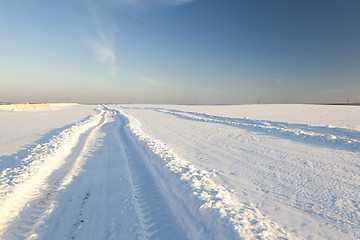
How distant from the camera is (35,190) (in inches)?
186

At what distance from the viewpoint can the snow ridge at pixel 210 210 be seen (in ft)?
10.1

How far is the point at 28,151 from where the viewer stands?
8.16m

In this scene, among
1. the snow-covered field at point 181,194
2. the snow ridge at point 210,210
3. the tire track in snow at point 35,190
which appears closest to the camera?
the snow ridge at point 210,210

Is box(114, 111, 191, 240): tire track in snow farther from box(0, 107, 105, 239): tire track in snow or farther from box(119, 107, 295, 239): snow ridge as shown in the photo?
box(0, 107, 105, 239): tire track in snow

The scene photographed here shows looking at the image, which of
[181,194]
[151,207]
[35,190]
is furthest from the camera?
[35,190]

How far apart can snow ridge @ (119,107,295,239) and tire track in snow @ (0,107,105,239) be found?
2781 millimetres

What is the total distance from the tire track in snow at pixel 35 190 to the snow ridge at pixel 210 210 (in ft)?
9.12

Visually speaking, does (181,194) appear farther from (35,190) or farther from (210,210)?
(35,190)

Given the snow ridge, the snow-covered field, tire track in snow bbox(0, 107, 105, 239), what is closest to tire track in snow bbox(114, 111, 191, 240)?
the snow-covered field

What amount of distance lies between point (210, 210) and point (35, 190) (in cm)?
465

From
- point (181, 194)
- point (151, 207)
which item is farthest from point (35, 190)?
point (181, 194)

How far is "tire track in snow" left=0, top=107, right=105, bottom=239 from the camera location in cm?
348

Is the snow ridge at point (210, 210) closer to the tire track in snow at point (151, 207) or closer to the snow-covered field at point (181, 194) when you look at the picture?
the snow-covered field at point (181, 194)

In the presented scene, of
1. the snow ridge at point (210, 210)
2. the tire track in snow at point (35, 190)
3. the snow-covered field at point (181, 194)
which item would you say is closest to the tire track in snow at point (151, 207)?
the snow-covered field at point (181, 194)
